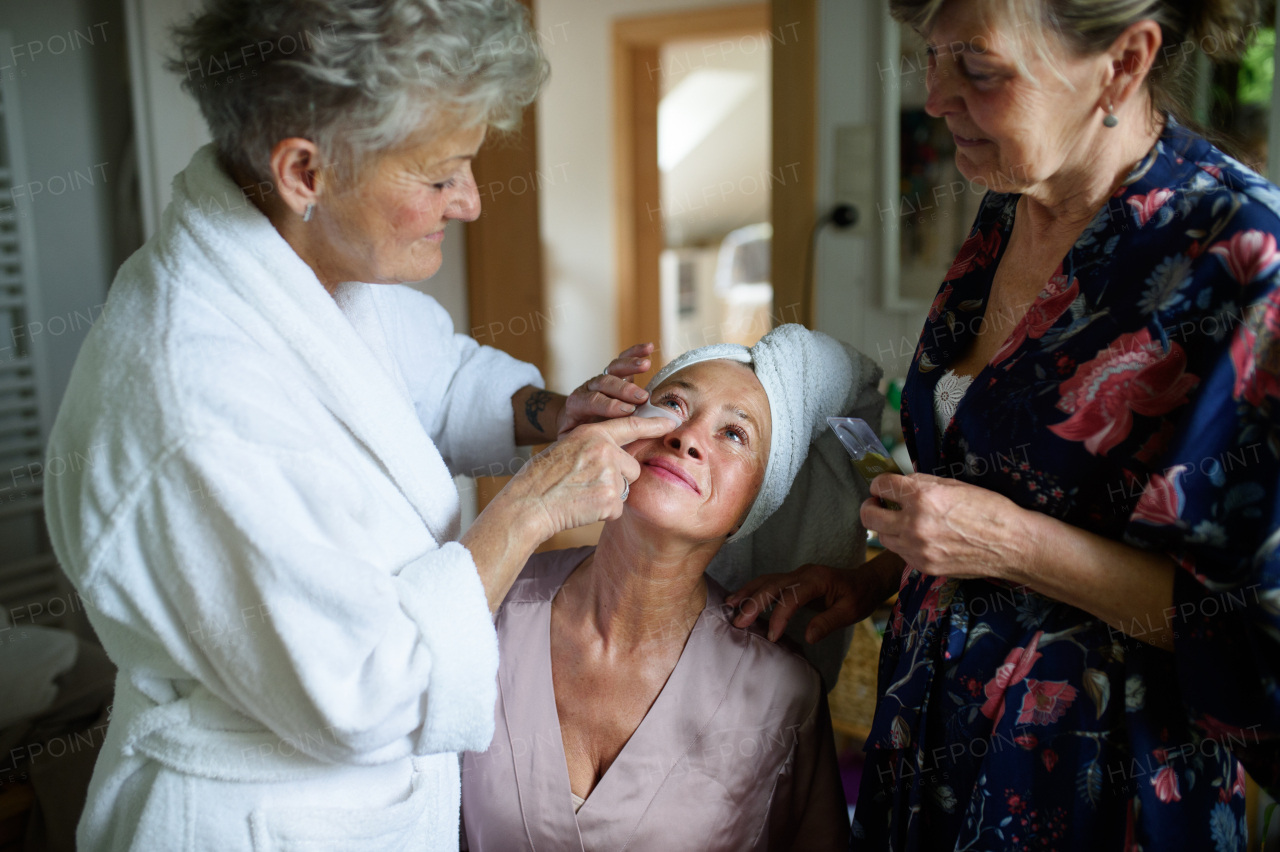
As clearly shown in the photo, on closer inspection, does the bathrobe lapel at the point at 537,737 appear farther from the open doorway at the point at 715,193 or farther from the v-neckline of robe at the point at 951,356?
the open doorway at the point at 715,193

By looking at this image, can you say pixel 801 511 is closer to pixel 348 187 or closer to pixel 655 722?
pixel 655 722

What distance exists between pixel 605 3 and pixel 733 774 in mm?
4860

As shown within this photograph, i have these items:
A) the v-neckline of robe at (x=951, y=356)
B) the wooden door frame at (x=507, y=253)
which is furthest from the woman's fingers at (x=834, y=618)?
the wooden door frame at (x=507, y=253)

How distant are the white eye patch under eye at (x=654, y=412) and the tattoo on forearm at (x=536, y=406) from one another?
307 millimetres

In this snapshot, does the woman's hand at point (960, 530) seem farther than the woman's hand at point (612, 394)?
No

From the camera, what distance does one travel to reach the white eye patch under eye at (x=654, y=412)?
4.41ft

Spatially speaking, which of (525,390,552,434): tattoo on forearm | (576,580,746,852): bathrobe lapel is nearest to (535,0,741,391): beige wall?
(525,390,552,434): tattoo on forearm

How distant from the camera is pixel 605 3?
17.1ft

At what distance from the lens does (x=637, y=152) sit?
552 cm

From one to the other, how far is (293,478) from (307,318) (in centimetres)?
21

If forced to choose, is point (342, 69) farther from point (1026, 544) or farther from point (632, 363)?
point (1026, 544)

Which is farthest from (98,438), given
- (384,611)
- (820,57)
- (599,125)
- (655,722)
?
(599,125)

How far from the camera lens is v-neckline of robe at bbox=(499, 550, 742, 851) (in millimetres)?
1389

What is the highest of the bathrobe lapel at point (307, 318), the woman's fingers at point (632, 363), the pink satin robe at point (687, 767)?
the bathrobe lapel at point (307, 318)
